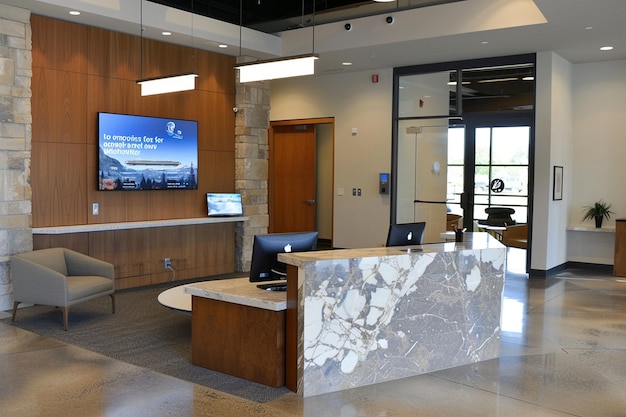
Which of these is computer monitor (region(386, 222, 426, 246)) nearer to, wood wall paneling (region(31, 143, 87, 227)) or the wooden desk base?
the wooden desk base

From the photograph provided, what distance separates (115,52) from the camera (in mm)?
7965

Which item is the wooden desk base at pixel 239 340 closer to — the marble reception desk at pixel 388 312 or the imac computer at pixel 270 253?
the marble reception desk at pixel 388 312

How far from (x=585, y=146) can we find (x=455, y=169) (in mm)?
2048

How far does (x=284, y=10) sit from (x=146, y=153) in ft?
9.90

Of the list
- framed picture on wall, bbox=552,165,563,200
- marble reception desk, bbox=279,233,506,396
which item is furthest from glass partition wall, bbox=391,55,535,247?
marble reception desk, bbox=279,233,506,396

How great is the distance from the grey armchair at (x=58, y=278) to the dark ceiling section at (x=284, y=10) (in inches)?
137

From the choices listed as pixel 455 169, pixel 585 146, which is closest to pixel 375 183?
pixel 455 169

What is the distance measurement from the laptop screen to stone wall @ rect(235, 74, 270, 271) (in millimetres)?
269

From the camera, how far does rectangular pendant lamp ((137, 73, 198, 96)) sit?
281 inches

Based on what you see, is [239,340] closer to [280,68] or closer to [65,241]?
[280,68]

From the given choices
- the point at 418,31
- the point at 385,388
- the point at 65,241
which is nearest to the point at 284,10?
the point at 418,31

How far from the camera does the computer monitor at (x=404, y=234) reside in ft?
17.1

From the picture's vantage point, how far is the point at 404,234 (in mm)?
5309

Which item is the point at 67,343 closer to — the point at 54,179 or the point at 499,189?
the point at 54,179
